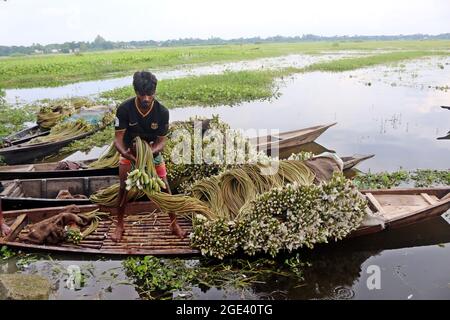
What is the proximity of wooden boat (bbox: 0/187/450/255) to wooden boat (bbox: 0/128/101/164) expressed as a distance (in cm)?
350

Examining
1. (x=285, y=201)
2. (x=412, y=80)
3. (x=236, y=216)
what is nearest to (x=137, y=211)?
(x=236, y=216)

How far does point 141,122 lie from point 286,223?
1.96 meters

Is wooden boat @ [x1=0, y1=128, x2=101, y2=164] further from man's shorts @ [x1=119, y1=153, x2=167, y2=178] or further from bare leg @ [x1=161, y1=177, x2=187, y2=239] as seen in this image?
bare leg @ [x1=161, y1=177, x2=187, y2=239]

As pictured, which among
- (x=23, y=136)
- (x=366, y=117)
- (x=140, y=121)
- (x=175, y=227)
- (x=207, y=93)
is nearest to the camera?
(x=140, y=121)

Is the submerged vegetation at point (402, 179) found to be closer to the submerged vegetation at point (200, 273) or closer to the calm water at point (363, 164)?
the calm water at point (363, 164)

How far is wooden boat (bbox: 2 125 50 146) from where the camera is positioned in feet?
31.1

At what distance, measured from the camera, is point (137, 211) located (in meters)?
5.71

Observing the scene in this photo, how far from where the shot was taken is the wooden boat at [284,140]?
8781mm

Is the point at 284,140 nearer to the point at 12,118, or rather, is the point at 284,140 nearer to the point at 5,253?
the point at 5,253

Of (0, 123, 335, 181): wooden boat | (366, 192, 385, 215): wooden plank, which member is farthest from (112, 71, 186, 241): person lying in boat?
(366, 192, 385, 215): wooden plank

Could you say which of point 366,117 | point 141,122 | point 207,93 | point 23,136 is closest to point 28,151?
Result: point 23,136

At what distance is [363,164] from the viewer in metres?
8.76

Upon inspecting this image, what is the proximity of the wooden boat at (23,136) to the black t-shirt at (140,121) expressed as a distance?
594 centimetres

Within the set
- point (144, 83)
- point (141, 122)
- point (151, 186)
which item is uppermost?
point (144, 83)
